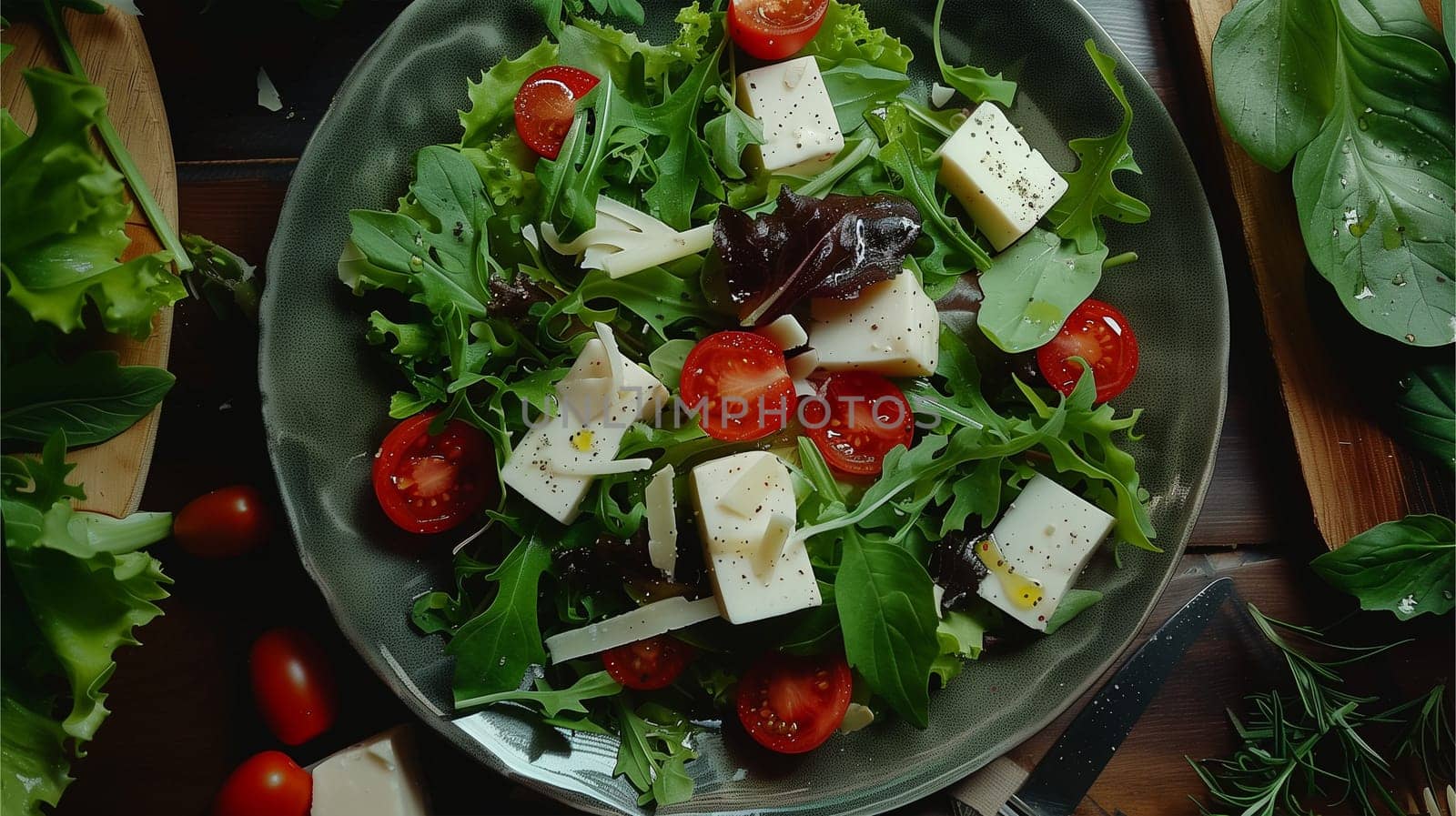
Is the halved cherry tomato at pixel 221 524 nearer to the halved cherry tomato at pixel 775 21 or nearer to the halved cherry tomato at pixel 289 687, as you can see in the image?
the halved cherry tomato at pixel 289 687

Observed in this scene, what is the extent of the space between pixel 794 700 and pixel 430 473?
89cm

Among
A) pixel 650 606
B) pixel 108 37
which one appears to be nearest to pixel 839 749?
pixel 650 606

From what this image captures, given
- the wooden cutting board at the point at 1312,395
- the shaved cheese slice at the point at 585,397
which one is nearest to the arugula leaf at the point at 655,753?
the shaved cheese slice at the point at 585,397

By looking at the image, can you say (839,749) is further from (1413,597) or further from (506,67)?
(506,67)

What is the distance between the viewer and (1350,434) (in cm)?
221

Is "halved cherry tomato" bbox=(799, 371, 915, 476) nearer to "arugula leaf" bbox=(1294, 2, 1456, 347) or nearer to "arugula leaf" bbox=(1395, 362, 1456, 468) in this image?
"arugula leaf" bbox=(1294, 2, 1456, 347)

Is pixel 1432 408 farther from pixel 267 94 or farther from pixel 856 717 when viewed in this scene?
pixel 267 94

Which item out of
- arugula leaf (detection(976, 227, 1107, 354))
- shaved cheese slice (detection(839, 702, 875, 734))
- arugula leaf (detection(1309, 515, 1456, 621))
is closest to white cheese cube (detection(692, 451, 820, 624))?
shaved cheese slice (detection(839, 702, 875, 734))

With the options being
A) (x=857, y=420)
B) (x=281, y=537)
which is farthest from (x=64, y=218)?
(x=857, y=420)

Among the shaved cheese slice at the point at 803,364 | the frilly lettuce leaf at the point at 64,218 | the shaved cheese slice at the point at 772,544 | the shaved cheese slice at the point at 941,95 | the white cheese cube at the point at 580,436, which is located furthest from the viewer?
the shaved cheese slice at the point at 941,95

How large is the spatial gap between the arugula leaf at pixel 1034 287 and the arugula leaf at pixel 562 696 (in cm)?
111

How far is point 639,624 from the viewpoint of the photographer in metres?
1.84

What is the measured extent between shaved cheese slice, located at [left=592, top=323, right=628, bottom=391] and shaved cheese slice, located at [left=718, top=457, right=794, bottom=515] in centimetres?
31

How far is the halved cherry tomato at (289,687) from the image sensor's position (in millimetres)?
1986
